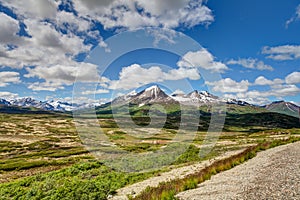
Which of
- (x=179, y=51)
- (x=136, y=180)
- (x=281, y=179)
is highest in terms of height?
(x=179, y=51)

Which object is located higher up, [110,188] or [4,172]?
[110,188]

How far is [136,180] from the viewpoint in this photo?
32.0 metres

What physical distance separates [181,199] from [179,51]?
23392 mm

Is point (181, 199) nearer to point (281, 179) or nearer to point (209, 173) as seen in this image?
point (281, 179)

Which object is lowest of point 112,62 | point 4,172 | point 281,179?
point 4,172

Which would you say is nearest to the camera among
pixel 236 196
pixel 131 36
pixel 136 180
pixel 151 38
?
pixel 236 196

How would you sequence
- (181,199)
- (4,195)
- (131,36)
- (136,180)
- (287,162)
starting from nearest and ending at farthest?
1. (181,199)
2. (287,162)
3. (4,195)
4. (136,180)
5. (131,36)

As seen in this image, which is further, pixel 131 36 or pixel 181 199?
pixel 131 36

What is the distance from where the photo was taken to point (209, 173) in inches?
1004

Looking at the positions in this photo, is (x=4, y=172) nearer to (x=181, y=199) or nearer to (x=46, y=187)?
(x=46, y=187)

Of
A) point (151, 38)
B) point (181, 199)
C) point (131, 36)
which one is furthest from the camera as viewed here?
point (151, 38)

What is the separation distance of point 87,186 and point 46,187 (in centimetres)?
645

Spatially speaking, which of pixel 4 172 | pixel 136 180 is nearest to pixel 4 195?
pixel 136 180

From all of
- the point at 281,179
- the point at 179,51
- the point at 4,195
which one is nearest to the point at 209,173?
the point at 281,179
